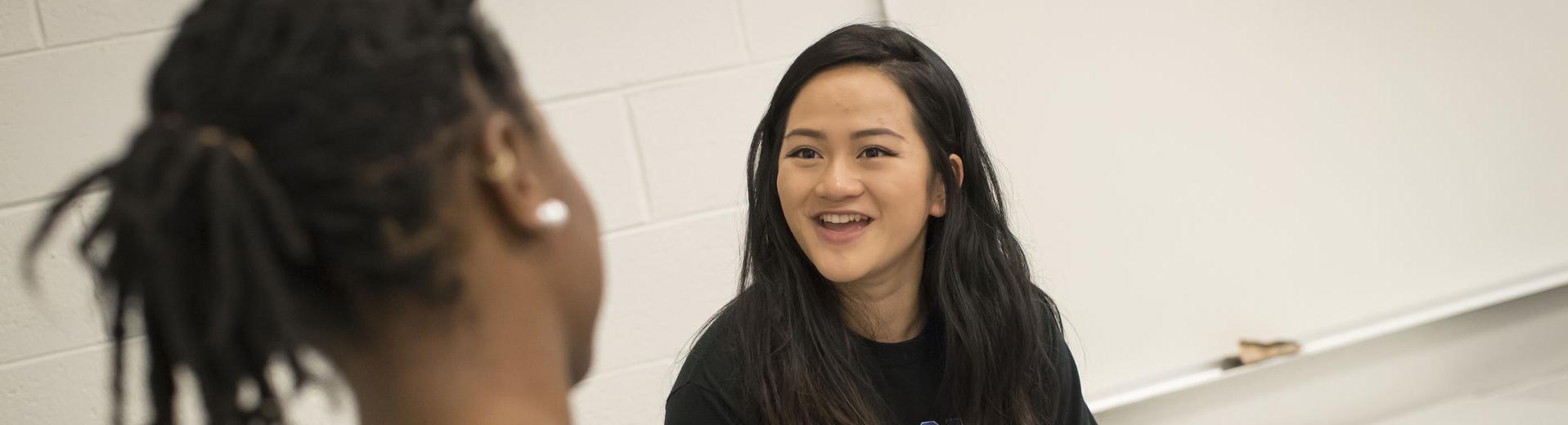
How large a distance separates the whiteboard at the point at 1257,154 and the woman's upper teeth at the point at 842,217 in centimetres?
82

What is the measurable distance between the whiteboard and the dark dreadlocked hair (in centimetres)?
159

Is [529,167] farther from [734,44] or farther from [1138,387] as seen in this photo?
[1138,387]

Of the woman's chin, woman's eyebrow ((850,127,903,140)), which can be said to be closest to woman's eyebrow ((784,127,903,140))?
woman's eyebrow ((850,127,903,140))

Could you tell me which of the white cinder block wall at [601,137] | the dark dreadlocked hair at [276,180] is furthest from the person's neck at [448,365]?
the white cinder block wall at [601,137]

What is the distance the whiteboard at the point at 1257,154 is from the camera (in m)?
2.14

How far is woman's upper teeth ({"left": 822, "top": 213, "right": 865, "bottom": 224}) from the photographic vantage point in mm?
1334

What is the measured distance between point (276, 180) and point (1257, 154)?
79.4 inches

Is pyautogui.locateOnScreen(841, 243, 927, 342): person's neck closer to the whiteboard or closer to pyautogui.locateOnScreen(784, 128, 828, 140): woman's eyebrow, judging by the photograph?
pyautogui.locateOnScreen(784, 128, 828, 140): woman's eyebrow

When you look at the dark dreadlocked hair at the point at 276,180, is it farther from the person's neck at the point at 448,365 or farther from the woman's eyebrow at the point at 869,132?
the woman's eyebrow at the point at 869,132

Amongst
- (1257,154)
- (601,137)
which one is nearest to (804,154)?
(601,137)

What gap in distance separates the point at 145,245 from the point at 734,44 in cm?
160

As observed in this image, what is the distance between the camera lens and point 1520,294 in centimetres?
238

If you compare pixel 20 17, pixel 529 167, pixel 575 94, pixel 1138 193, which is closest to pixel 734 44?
pixel 575 94

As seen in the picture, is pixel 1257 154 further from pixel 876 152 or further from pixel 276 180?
pixel 276 180
